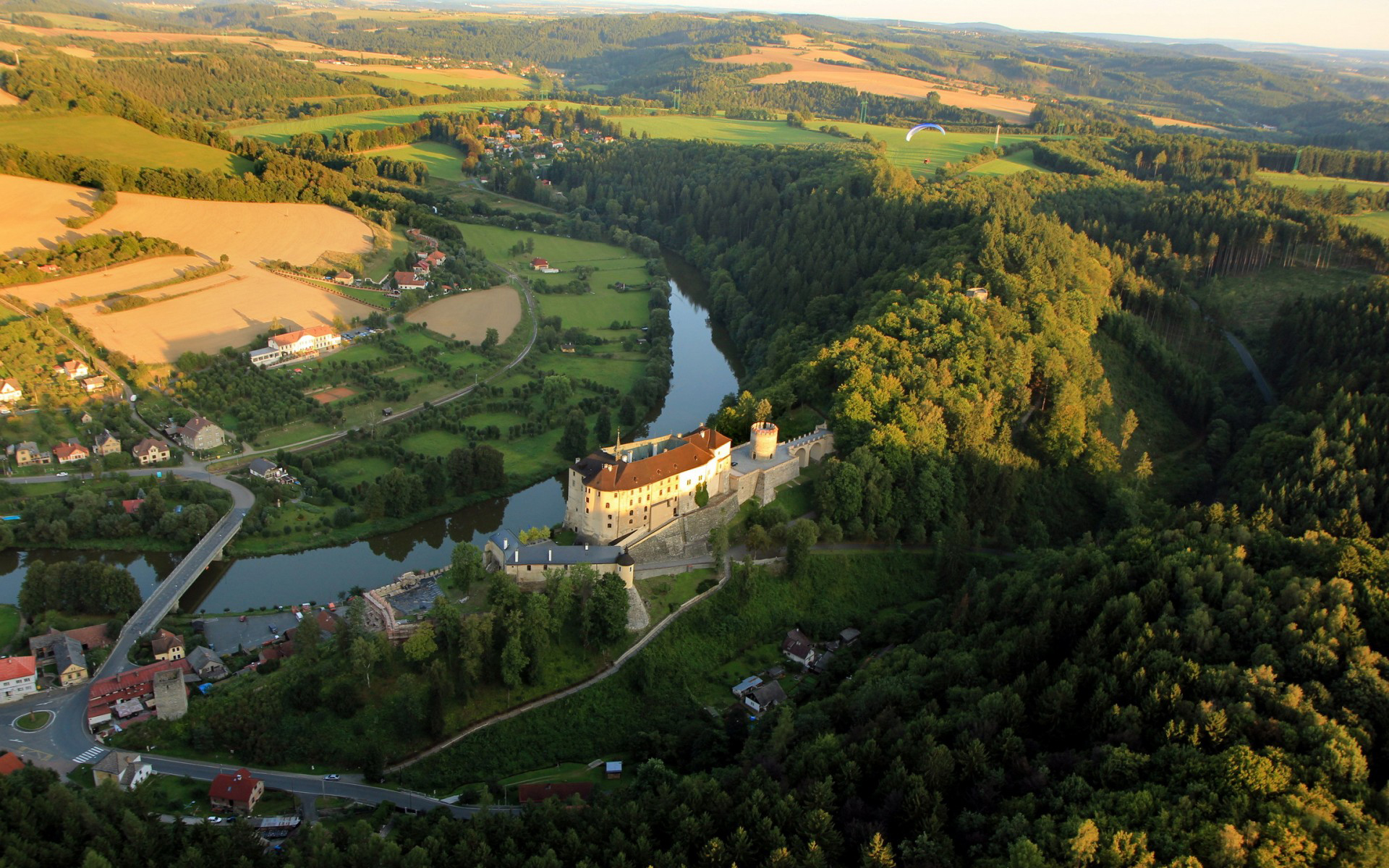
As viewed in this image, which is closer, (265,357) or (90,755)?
(90,755)

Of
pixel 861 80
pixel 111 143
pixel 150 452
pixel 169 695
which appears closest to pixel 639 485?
pixel 169 695

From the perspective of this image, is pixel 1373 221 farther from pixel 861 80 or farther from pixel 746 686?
pixel 861 80

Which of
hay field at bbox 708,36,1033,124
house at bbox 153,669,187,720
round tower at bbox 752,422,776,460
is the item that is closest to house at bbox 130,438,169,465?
house at bbox 153,669,187,720

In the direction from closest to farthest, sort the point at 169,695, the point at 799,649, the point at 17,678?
the point at 169,695 < the point at 17,678 < the point at 799,649

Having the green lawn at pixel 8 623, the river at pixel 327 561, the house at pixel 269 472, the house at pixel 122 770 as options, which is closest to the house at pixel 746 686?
the river at pixel 327 561

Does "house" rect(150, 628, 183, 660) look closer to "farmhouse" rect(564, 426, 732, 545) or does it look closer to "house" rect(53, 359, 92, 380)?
"farmhouse" rect(564, 426, 732, 545)

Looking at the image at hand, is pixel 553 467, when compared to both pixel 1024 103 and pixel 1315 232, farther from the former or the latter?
pixel 1024 103
